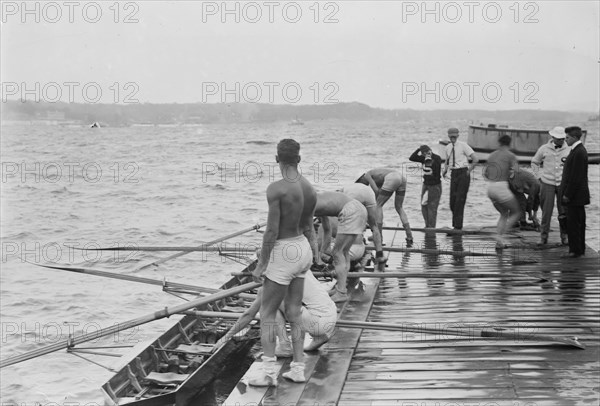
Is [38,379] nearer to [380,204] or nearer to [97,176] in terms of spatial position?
[380,204]

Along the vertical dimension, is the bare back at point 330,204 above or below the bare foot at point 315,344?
above

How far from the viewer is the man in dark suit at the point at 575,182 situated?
452 inches

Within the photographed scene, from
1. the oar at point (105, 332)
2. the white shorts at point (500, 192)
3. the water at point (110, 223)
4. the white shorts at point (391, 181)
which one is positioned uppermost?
the white shorts at point (391, 181)

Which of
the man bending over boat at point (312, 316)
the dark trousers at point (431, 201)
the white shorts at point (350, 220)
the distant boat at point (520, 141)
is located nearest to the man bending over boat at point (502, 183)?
the dark trousers at point (431, 201)

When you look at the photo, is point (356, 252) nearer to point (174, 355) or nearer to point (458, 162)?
point (174, 355)

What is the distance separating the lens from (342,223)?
31.0 feet

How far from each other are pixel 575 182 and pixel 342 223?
13.6ft

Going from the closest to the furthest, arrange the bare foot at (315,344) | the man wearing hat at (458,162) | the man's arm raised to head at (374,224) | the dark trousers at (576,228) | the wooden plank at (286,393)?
the wooden plank at (286,393)
the bare foot at (315,344)
the man's arm raised to head at (374,224)
the dark trousers at (576,228)
the man wearing hat at (458,162)

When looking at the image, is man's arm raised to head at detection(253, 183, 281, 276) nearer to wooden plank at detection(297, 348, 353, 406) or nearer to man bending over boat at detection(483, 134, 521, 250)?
wooden plank at detection(297, 348, 353, 406)

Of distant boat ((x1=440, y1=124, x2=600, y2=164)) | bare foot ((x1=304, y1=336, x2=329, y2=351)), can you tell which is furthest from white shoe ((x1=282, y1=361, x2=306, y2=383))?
distant boat ((x1=440, y1=124, x2=600, y2=164))

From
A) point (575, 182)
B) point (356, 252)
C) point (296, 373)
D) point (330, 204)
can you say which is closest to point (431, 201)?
point (575, 182)

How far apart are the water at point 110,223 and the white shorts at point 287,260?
4.08 metres

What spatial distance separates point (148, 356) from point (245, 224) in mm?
21032

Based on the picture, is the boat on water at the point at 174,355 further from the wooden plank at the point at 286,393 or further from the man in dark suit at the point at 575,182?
the man in dark suit at the point at 575,182
